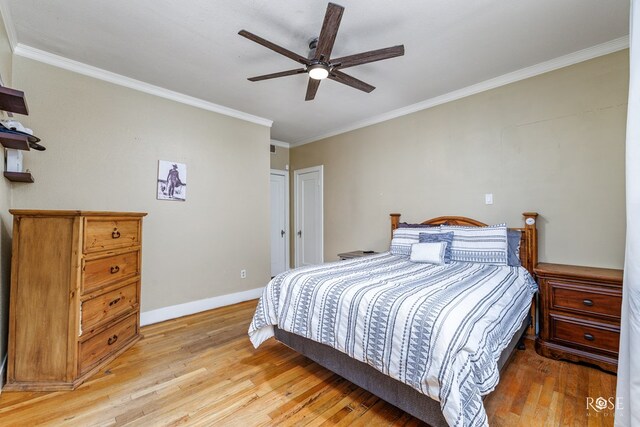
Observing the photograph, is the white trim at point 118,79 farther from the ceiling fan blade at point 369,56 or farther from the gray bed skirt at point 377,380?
the gray bed skirt at point 377,380

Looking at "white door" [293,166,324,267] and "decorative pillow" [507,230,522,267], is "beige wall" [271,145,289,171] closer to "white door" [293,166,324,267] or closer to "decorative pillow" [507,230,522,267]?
"white door" [293,166,324,267]

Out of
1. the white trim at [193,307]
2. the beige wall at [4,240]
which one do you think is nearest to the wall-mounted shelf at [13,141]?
the beige wall at [4,240]

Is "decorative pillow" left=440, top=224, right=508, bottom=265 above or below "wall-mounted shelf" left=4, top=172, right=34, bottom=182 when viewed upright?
below

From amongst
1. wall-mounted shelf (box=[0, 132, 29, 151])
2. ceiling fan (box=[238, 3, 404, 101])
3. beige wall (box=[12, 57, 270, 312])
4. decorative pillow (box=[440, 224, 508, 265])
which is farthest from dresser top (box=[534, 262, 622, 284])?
wall-mounted shelf (box=[0, 132, 29, 151])

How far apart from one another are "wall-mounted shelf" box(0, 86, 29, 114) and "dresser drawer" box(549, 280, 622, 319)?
3.90m

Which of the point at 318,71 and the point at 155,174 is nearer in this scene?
the point at 318,71

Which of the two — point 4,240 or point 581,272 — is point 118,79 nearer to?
point 4,240

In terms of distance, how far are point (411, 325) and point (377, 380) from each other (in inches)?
19.5

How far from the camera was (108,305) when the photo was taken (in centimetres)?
234

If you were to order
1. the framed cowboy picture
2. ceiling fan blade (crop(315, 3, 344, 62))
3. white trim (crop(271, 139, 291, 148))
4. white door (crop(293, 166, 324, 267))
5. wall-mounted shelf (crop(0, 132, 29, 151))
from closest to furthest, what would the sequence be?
ceiling fan blade (crop(315, 3, 344, 62))
wall-mounted shelf (crop(0, 132, 29, 151))
the framed cowboy picture
white door (crop(293, 166, 324, 267))
white trim (crop(271, 139, 291, 148))

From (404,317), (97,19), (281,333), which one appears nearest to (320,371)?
(281,333)

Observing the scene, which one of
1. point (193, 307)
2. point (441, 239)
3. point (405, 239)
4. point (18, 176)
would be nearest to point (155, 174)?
point (18, 176)

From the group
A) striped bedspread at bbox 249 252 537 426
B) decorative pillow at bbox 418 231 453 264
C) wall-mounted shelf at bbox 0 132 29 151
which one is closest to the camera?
striped bedspread at bbox 249 252 537 426

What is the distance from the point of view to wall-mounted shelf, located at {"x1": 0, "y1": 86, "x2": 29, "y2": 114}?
1.63 metres
